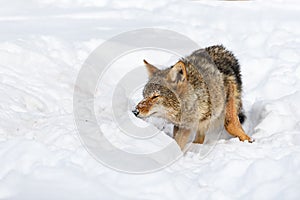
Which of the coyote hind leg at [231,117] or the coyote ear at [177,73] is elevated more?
the coyote ear at [177,73]

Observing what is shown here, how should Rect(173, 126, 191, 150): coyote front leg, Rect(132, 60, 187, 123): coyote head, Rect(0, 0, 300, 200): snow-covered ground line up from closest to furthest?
Rect(0, 0, 300, 200): snow-covered ground
Rect(132, 60, 187, 123): coyote head
Rect(173, 126, 191, 150): coyote front leg

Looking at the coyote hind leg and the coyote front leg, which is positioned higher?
the coyote hind leg

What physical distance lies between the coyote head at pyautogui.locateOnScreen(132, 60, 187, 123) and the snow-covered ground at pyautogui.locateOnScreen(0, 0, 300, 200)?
56 centimetres

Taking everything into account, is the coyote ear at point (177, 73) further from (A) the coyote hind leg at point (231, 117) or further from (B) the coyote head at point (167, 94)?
(A) the coyote hind leg at point (231, 117)

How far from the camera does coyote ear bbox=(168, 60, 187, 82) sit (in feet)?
16.0

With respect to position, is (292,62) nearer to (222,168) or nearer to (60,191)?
(222,168)

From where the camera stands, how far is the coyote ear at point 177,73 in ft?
16.0

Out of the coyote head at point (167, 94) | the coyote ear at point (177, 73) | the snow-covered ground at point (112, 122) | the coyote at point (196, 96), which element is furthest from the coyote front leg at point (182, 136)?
the coyote ear at point (177, 73)

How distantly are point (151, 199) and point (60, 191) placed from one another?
2.14 feet

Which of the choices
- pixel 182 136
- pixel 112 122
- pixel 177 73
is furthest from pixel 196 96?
pixel 112 122

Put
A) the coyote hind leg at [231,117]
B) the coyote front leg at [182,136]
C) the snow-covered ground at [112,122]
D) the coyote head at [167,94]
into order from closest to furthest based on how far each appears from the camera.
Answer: the snow-covered ground at [112,122]
the coyote head at [167,94]
the coyote front leg at [182,136]
the coyote hind leg at [231,117]

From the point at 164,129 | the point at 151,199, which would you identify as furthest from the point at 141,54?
the point at 151,199

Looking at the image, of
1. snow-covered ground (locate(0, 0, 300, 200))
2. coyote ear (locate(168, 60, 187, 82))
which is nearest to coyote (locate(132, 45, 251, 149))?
coyote ear (locate(168, 60, 187, 82))

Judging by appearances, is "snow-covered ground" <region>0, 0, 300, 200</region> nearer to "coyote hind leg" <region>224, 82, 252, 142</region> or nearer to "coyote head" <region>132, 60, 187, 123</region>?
"coyote hind leg" <region>224, 82, 252, 142</region>
